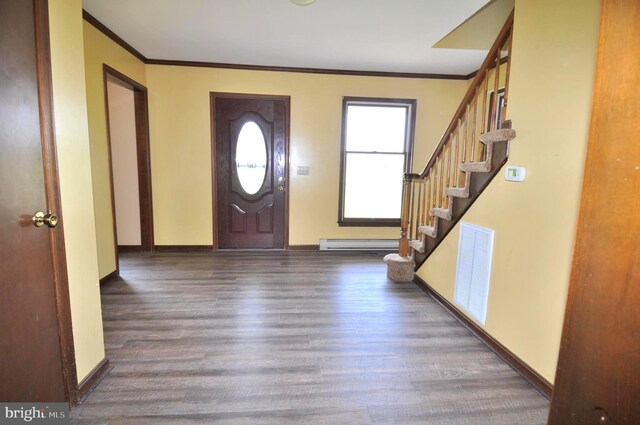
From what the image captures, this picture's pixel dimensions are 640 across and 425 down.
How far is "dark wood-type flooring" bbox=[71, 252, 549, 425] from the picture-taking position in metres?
1.75

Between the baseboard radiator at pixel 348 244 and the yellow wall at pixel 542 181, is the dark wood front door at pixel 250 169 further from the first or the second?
the yellow wall at pixel 542 181

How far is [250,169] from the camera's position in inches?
187

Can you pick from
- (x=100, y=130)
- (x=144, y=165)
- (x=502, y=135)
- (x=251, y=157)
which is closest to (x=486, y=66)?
(x=502, y=135)

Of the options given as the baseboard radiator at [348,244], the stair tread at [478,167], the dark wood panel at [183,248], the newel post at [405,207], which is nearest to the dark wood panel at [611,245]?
the stair tread at [478,167]

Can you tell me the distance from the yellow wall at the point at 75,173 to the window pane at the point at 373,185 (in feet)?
11.6

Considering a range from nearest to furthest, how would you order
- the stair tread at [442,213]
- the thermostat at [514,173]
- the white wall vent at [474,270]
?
the thermostat at [514,173], the white wall vent at [474,270], the stair tread at [442,213]

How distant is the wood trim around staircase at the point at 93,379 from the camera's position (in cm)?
178

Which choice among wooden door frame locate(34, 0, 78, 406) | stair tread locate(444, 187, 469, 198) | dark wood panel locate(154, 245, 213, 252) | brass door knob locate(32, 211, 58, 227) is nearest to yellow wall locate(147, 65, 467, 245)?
dark wood panel locate(154, 245, 213, 252)

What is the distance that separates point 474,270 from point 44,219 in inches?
106

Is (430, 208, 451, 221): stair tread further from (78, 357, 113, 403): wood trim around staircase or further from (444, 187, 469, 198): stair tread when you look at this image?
(78, 357, 113, 403): wood trim around staircase

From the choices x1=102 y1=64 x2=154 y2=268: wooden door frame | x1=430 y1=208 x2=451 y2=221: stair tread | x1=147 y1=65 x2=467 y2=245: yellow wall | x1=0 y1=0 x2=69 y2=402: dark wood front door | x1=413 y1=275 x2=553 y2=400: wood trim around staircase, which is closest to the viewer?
x1=0 y1=0 x2=69 y2=402: dark wood front door

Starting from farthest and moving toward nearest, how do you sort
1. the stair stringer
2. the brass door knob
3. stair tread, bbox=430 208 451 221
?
stair tread, bbox=430 208 451 221 → the stair stringer → the brass door knob

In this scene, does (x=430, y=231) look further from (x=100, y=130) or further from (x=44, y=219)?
(x=100, y=130)

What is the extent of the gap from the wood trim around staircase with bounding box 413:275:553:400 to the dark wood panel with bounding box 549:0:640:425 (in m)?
1.12
